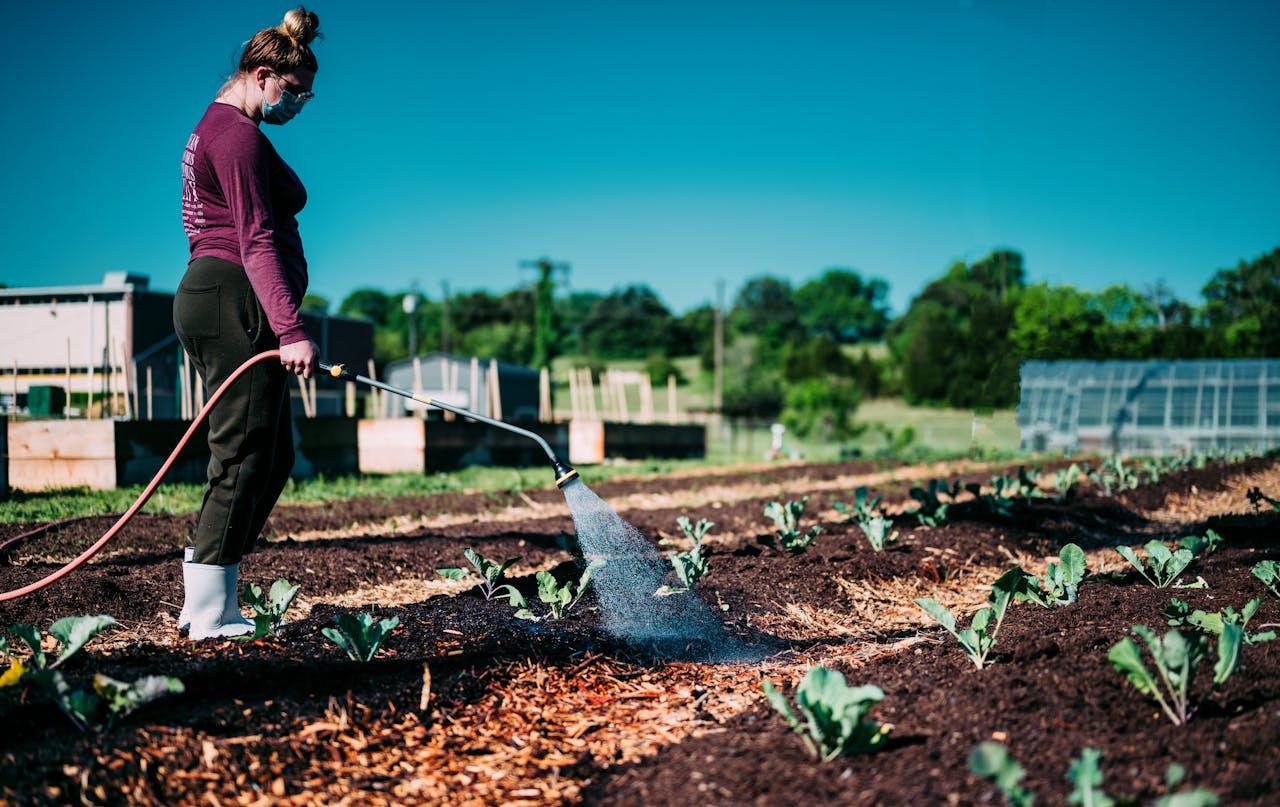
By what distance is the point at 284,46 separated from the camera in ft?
10.8

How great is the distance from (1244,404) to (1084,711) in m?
24.7

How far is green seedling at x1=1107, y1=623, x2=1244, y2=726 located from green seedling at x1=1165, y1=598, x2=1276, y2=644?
34 centimetres

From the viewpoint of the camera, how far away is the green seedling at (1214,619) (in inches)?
104

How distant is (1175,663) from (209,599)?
9.69ft

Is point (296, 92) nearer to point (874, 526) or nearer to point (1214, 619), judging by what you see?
point (1214, 619)

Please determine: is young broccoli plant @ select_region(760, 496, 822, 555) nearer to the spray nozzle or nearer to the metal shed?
the spray nozzle

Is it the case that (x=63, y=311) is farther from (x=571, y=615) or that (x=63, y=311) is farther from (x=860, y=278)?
(x=860, y=278)

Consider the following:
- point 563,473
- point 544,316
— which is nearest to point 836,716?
point 563,473

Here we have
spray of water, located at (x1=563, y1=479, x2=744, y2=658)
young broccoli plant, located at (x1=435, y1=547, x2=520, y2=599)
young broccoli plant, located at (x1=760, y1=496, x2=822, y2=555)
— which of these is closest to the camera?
spray of water, located at (x1=563, y1=479, x2=744, y2=658)

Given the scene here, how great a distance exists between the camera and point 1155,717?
7.39 ft

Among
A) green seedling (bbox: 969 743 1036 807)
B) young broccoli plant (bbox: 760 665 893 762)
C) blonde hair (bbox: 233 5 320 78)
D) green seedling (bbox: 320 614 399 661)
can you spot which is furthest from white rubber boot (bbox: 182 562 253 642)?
green seedling (bbox: 969 743 1036 807)

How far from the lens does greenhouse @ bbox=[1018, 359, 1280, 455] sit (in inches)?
895

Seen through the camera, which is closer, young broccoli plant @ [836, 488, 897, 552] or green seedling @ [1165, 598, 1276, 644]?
green seedling @ [1165, 598, 1276, 644]

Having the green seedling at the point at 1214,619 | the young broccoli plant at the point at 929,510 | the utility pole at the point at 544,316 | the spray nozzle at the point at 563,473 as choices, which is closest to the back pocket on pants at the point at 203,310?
the spray nozzle at the point at 563,473
